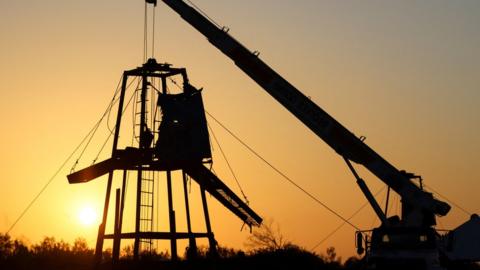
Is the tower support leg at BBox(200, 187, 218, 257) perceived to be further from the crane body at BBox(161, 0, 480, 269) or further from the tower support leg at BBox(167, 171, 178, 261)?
the crane body at BBox(161, 0, 480, 269)

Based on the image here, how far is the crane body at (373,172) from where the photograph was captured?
38062mm

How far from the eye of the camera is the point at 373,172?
42.9m

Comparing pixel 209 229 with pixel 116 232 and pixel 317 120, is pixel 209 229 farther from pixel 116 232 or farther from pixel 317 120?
pixel 317 120

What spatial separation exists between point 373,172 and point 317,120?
349cm

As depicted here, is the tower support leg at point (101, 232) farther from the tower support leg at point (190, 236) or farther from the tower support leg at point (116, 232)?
the tower support leg at point (190, 236)

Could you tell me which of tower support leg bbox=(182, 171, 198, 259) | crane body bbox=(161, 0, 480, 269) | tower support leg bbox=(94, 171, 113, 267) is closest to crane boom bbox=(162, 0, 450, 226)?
crane body bbox=(161, 0, 480, 269)

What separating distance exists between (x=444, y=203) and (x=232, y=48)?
12197 millimetres

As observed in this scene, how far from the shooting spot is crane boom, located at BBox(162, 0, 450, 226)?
4203cm

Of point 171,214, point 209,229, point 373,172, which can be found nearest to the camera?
point 373,172

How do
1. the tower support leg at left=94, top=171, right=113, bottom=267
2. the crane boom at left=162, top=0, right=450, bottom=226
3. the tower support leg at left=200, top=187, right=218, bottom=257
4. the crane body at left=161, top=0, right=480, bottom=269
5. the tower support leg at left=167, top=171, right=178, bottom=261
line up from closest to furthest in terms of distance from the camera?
the crane body at left=161, top=0, right=480, bottom=269 < the crane boom at left=162, top=0, right=450, bottom=226 < the tower support leg at left=94, top=171, right=113, bottom=267 < the tower support leg at left=167, top=171, right=178, bottom=261 < the tower support leg at left=200, top=187, right=218, bottom=257

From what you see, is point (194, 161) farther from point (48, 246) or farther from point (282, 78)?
point (48, 246)

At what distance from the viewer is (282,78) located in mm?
44094

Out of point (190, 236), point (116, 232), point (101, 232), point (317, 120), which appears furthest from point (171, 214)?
point (317, 120)

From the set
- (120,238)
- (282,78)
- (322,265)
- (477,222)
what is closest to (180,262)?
(120,238)
